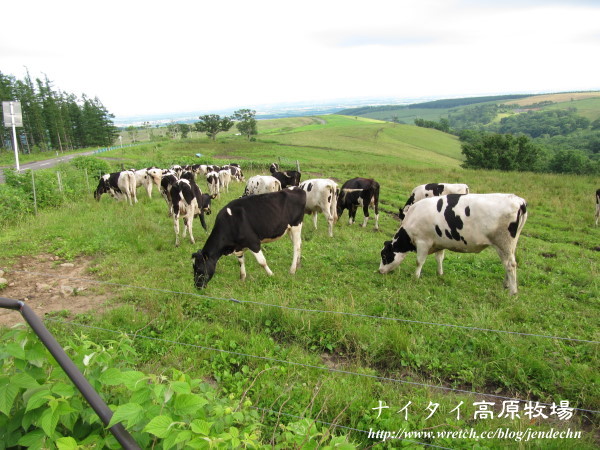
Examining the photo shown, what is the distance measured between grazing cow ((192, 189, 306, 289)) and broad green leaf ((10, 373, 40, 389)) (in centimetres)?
547

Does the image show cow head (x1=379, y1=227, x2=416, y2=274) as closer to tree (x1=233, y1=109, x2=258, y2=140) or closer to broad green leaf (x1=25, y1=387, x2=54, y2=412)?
broad green leaf (x1=25, y1=387, x2=54, y2=412)

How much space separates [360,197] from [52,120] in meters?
63.3

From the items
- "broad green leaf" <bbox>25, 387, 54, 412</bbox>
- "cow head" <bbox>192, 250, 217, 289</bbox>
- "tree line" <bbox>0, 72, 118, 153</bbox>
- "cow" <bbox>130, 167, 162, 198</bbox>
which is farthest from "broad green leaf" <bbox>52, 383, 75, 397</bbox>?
"tree line" <bbox>0, 72, 118, 153</bbox>

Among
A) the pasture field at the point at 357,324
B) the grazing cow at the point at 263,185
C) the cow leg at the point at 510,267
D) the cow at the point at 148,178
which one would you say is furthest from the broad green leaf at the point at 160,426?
the cow at the point at 148,178

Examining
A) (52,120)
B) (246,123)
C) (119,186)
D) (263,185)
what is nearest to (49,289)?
(263,185)

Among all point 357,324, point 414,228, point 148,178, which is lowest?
point 357,324

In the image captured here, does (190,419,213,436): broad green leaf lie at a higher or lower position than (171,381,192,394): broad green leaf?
lower

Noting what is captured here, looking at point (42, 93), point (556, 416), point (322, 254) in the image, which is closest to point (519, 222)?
point (556, 416)

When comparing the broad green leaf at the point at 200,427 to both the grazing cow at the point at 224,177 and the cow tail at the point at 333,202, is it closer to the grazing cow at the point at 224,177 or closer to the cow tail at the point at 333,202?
the cow tail at the point at 333,202

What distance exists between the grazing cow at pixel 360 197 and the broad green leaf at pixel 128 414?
38.6 ft

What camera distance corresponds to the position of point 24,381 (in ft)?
5.82

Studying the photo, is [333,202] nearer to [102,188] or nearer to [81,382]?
[81,382]

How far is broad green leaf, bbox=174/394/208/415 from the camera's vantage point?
69.2 inches

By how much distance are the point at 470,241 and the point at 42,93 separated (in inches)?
2825
